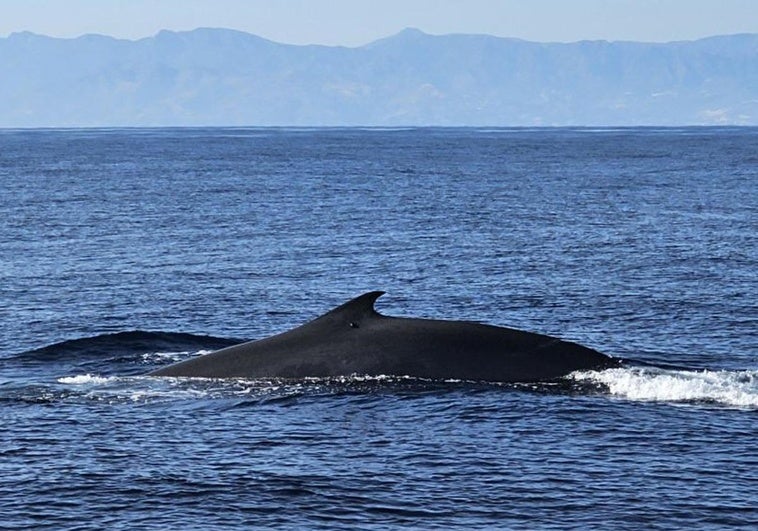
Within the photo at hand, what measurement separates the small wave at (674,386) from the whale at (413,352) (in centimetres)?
22

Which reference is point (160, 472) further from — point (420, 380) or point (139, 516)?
point (420, 380)

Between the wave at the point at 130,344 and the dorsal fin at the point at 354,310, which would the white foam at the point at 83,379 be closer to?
the wave at the point at 130,344

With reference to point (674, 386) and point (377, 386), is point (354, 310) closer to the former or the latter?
point (377, 386)

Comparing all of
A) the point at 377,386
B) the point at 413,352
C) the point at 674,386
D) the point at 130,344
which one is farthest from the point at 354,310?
the point at 130,344

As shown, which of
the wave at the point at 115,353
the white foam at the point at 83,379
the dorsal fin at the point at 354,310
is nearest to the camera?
the dorsal fin at the point at 354,310

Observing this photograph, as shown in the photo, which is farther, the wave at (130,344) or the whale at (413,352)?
the wave at (130,344)

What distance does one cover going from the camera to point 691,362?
21.3m

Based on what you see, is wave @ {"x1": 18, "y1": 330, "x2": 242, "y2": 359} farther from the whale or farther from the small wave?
the small wave

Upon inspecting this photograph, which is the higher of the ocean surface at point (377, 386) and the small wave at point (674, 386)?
the small wave at point (674, 386)

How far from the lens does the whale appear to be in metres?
18.7

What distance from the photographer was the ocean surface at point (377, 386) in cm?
1424

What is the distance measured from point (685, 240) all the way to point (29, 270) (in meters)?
18.9

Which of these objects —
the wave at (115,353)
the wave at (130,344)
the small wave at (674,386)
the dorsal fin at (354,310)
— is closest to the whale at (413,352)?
the dorsal fin at (354,310)

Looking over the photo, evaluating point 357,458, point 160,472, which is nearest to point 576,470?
point 357,458
